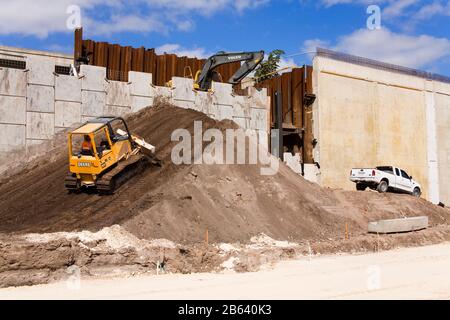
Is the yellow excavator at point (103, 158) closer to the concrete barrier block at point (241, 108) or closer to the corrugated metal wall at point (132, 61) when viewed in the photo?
the corrugated metal wall at point (132, 61)

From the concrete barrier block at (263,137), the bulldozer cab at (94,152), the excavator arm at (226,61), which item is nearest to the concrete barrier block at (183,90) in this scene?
the excavator arm at (226,61)

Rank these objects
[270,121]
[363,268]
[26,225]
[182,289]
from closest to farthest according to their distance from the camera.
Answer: [182,289]
[363,268]
[26,225]
[270,121]

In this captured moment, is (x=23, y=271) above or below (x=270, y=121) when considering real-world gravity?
below

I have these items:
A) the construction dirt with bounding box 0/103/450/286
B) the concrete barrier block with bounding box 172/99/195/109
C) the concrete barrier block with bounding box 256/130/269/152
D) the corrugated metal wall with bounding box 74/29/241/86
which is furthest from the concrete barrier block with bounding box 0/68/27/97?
the concrete barrier block with bounding box 256/130/269/152

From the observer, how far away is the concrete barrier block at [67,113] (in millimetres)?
21797

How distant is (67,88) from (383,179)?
16.6 meters

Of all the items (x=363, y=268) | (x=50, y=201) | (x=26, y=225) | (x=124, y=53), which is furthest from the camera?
(x=124, y=53)

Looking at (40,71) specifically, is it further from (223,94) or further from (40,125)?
(223,94)

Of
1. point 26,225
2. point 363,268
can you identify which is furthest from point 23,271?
point 363,268

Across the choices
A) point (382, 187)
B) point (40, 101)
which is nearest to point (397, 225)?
point (382, 187)

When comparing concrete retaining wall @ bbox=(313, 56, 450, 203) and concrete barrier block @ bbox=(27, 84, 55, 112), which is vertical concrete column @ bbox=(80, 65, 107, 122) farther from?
concrete retaining wall @ bbox=(313, 56, 450, 203)

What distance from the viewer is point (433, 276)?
1152cm
